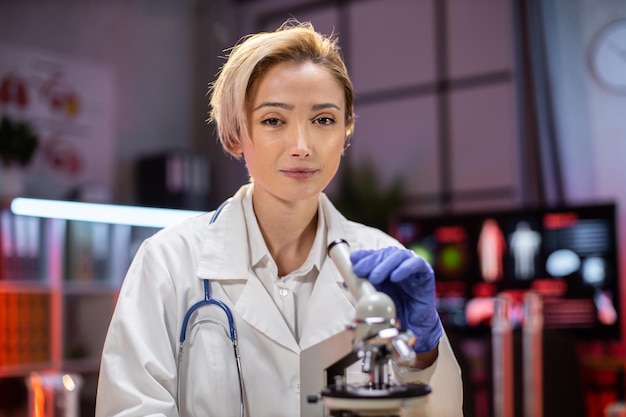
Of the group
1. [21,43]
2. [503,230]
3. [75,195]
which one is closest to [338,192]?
[503,230]

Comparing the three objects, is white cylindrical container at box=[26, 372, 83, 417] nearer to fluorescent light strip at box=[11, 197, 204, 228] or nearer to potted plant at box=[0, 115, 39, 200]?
fluorescent light strip at box=[11, 197, 204, 228]

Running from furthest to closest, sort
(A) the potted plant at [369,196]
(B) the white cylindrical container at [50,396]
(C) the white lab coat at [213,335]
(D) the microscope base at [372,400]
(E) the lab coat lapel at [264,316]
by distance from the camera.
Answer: (A) the potted plant at [369,196] → (B) the white cylindrical container at [50,396] → (E) the lab coat lapel at [264,316] → (C) the white lab coat at [213,335] → (D) the microscope base at [372,400]

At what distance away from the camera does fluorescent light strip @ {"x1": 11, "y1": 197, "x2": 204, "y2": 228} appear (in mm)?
3514

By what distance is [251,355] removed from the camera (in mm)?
1435

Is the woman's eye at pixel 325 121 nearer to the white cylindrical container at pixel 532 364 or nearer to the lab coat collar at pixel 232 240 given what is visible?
the lab coat collar at pixel 232 240

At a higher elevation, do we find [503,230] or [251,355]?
[503,230]

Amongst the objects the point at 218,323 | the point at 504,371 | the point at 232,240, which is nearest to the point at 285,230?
the point at 232,240

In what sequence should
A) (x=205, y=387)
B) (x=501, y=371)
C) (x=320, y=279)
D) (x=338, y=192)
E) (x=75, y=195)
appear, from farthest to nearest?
(x=338, y=192)
(x=75, y=195)
(x=501, y=371)
(x=320, y=279)
(x=205, y=387)

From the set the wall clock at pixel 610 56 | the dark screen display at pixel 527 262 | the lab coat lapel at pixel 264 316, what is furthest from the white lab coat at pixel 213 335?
the wall clock at pixel 610 56

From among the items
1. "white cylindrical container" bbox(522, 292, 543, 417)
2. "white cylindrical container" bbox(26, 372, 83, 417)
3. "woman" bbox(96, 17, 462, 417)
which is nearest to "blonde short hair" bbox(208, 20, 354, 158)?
"woman" bbox(96, 17, 462, 417)

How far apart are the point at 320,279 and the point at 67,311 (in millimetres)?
2886

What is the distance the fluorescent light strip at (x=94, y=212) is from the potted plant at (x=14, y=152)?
493mm

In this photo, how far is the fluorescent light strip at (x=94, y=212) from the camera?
351 centimetres

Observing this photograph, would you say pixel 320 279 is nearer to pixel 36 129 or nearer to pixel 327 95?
pixel 327 95
